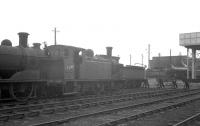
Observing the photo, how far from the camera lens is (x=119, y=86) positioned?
26250 mm

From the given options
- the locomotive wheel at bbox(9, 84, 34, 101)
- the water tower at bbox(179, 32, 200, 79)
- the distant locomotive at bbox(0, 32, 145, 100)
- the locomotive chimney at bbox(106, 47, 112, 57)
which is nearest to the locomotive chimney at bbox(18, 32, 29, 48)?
the distant locomotive at bbox(0, 32, 145, 100)

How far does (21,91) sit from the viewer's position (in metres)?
14.9

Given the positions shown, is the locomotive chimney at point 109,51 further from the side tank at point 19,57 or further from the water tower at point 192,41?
the water tower at point 192,41

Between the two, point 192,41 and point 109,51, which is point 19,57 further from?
point 192,41

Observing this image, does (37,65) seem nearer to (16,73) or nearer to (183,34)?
(16,73)

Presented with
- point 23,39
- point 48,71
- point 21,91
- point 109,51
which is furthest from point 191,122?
point 109,51

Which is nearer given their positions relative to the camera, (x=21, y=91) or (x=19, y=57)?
(x=21, y=91)

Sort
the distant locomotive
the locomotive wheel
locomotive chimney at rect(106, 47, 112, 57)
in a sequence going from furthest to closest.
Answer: locomotive chimney at rect(106, 47, 112, 57) → the distant locomotive → the locomotive wheel

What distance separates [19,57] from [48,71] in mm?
2302

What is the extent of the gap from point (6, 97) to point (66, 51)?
5171 millimetres

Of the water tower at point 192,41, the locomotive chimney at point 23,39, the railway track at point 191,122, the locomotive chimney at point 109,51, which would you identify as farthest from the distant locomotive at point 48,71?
the water tower at point 192,41

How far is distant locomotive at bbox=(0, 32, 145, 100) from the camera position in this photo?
14.7 meters

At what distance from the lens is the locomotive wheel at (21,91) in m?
14.4

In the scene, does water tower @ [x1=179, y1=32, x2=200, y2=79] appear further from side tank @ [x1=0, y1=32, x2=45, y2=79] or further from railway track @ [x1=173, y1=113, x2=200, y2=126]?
railway track @ [x1=173, y1=113, x2=200, y2=126]
